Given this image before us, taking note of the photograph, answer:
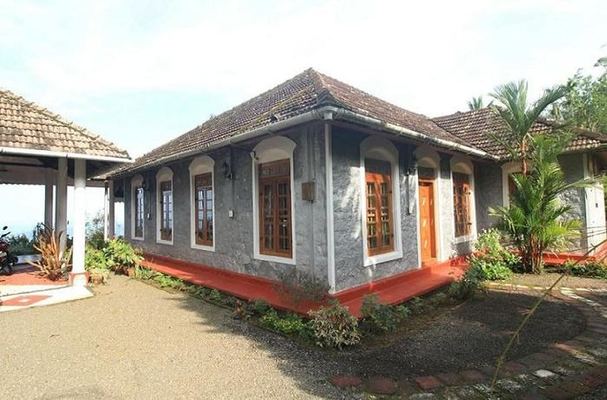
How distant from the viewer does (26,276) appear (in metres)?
9.16

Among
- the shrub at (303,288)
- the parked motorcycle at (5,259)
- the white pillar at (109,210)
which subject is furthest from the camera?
the white pillar at (109,210)

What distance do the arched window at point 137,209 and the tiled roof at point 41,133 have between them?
439 centimetres

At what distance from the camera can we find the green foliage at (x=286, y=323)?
17.0 feet

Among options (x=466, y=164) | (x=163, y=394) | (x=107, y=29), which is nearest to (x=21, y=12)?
(x=107, y=29)

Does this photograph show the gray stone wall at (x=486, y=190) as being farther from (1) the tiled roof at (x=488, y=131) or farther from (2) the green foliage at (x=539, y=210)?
(2) the green foliage at (x=539, y=210)

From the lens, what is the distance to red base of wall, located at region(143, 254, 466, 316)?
6.04m

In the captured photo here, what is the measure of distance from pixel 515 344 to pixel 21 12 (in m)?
9.55

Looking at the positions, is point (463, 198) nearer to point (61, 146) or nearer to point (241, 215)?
point (241, 215)

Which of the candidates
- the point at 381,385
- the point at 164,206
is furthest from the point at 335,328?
the point at 164,206

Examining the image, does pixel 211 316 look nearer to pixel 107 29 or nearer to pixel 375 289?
pixel 375 289

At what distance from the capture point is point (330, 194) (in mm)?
5980

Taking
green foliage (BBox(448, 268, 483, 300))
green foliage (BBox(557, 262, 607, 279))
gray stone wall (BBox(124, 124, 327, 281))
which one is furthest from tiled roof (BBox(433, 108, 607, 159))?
gray stone wall (BBox(124, 124, 327, 281))

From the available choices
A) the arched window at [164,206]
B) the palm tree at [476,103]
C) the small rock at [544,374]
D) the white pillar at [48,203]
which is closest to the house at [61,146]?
the arched window at [164,206]

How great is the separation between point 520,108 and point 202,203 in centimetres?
852
